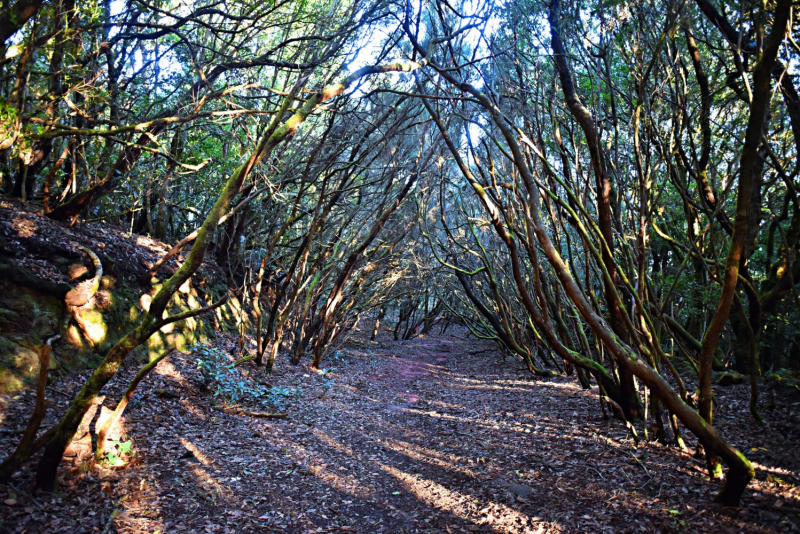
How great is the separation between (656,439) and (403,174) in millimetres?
6696

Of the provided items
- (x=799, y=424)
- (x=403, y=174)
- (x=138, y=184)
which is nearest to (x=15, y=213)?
(x=138, y=184)

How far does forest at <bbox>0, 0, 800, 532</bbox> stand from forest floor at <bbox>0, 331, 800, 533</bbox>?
0.03 meters

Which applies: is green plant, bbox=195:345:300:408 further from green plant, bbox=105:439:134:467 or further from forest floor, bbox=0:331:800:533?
green plant, bbox=105:439:134:467

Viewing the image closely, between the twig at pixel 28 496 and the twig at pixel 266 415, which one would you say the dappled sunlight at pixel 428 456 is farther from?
the twig at pixel 28 496

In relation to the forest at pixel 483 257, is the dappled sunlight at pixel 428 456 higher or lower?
lower

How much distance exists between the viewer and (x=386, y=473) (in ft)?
14.9

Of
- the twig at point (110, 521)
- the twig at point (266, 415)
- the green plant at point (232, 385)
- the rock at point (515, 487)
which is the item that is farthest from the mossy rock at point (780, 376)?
the twig at point (110, 521)

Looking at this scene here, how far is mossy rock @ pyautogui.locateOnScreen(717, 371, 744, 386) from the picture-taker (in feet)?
18.5

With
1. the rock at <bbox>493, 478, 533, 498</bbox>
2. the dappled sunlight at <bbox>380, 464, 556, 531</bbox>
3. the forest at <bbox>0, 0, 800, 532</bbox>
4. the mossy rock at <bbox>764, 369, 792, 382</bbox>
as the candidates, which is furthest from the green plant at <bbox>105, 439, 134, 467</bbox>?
the mossy rock at <bbox>764, 369, 792, 382</bbox>

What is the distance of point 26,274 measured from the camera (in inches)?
202

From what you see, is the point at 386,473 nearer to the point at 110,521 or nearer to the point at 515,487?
the point at 515,487

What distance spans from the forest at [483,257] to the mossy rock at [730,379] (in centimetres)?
4

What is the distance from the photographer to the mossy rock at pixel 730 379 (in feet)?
18.5

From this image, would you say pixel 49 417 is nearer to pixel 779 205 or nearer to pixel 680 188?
pixel 680 188
